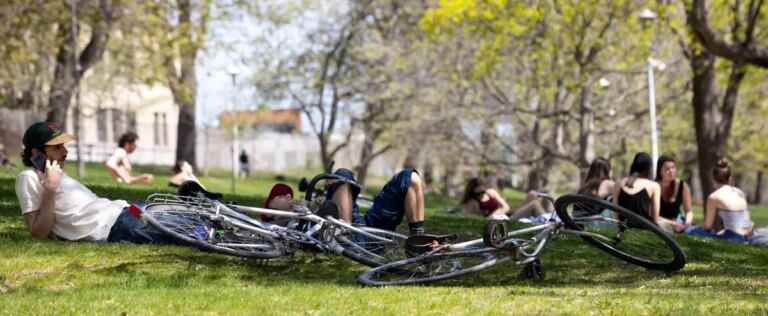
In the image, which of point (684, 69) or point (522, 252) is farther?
point (684, 69)

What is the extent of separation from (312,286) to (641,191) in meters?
5.03

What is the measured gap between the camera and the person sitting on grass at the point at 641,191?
10524mm

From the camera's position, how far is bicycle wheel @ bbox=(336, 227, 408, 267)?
23.5 ft

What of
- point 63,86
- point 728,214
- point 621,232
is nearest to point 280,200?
point 621,232

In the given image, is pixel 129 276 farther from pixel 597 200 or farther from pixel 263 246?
pixel 597 200

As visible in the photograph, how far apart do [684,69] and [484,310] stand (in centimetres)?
2411

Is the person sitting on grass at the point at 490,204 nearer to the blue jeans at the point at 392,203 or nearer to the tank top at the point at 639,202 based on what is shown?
the tank top at the point at 639,202

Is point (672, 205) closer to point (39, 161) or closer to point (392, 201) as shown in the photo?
point (392, 201)

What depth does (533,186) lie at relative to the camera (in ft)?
101

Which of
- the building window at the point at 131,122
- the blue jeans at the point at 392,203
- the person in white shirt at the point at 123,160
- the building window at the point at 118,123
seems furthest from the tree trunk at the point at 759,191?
the blue jeans at the point at 392,203

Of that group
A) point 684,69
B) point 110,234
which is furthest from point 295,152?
point 110,234

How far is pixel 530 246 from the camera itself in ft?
23.1

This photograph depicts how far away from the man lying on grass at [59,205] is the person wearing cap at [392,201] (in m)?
1.38

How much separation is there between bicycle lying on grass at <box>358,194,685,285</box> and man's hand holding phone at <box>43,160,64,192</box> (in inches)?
91.0
